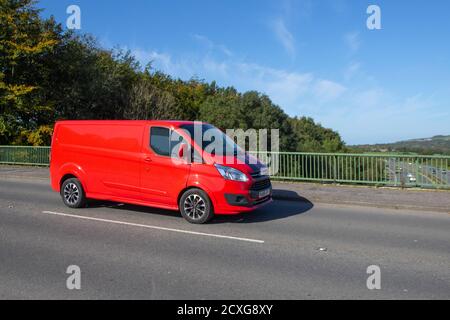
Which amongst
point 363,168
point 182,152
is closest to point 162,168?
point 182,152

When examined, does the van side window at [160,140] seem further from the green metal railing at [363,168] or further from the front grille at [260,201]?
the green metal railing at [363,168]

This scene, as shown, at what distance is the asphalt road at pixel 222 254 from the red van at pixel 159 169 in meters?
0.45

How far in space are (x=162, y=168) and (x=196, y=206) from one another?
1.05 metres

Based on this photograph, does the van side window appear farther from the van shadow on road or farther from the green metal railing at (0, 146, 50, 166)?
the green metal railing at (0, 146, 50, 166)

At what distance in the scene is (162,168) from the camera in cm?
790

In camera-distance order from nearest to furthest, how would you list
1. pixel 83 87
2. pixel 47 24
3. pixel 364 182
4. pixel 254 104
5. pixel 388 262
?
pixel 388 262, pixel 364 182, pixel 47 24, pixel 83 87, pixel 254 104

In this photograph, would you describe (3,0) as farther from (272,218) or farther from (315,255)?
(315,255)

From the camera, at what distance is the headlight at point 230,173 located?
7480mm

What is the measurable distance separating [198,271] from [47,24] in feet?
94.4

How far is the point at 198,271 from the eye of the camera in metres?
5.01

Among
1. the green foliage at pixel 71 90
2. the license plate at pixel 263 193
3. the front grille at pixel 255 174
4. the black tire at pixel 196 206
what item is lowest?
the black tire at pixel 196 206

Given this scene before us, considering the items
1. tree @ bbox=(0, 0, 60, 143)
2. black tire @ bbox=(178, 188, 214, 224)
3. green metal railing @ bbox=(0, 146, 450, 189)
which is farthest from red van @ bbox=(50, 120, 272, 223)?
tree @ bbox=(0, 0, 60, 143)

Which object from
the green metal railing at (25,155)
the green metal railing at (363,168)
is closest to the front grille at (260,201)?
the green metal railing at (363,168)

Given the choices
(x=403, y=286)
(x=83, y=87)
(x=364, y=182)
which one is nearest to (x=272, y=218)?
(x=403, y=286)
